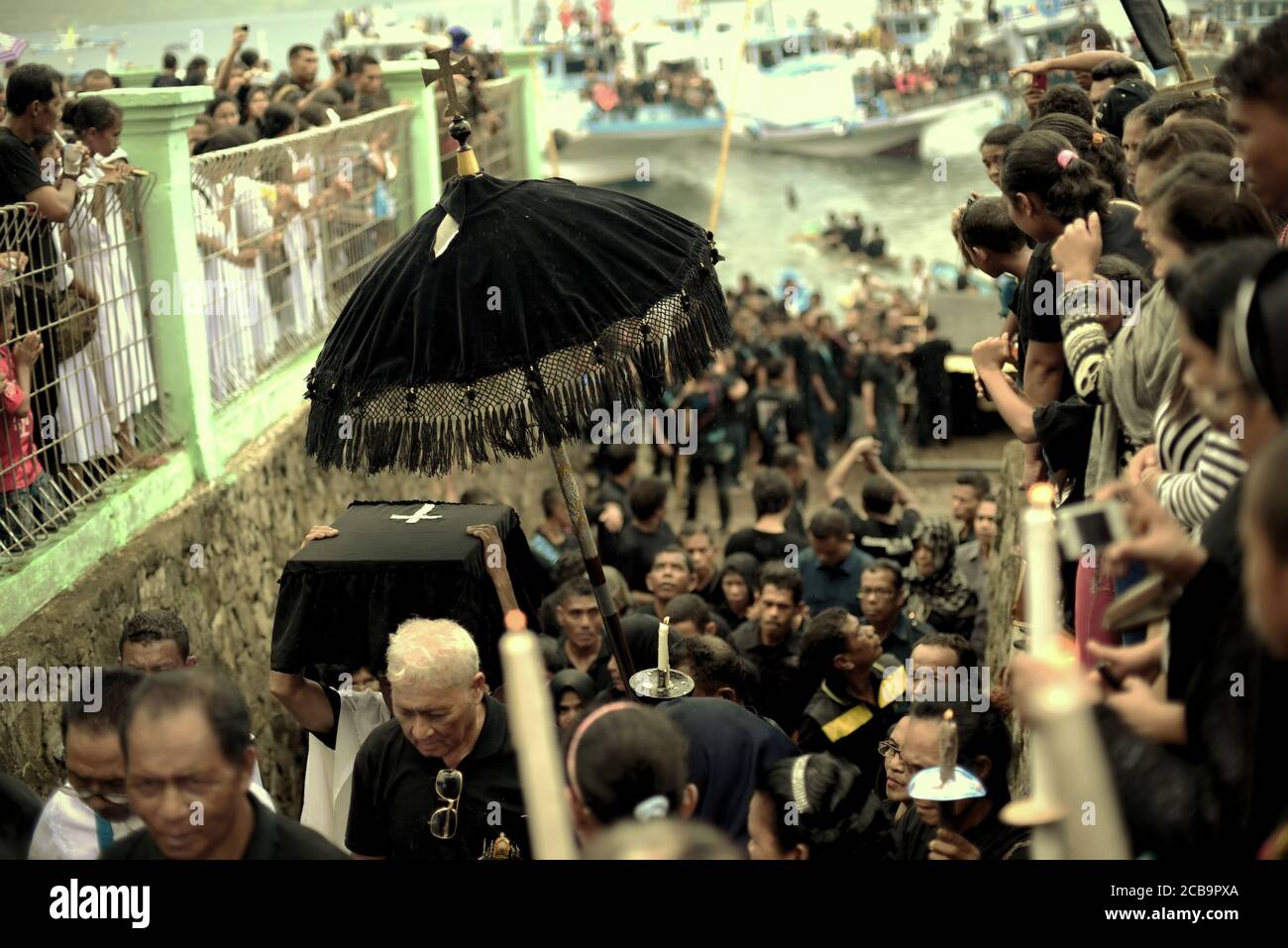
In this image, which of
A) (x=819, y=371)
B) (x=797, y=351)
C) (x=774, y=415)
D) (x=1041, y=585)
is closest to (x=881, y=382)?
(x=819, y=371)

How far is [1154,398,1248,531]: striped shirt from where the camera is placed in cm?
292

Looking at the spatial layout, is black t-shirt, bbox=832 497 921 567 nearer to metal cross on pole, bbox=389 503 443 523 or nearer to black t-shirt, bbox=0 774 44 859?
metal cross on pole, bbox=389 503 443 523

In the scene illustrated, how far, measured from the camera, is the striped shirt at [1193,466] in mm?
2920

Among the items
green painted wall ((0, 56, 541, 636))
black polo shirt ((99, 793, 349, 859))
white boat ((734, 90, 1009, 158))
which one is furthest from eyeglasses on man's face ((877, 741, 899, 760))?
white boat ((734, 90, 1009, 158))

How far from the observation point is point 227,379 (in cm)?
845

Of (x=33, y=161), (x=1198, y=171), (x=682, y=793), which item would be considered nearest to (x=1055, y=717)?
(x=682, y=793)

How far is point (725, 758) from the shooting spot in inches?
141

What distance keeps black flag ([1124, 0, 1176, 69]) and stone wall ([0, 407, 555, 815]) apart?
4482 millimetres

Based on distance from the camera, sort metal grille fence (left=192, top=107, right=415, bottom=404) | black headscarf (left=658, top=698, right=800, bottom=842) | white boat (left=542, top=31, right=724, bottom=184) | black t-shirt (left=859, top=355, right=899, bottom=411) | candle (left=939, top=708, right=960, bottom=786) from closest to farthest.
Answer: black headscarf (left=658, top=698, right=800, bottom=842), candle (left=939, top=708, right=960, bottom=786), metal grille fence (left=192, top=107, right=415, bottom=404), black t-shirt (left=859, top=355, right=899, bottom=411), white boat (left=542, top=31, right=724, bottom=184)

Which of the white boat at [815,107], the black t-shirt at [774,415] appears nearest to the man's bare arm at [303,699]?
the black t-shirt at [774,415]

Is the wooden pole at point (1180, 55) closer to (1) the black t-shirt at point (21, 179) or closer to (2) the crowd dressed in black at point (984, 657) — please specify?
(2) the crowd dressed in black at point (984, 657)

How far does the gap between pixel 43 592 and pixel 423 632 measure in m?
A: 2.52

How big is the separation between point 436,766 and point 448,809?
0.41ft
